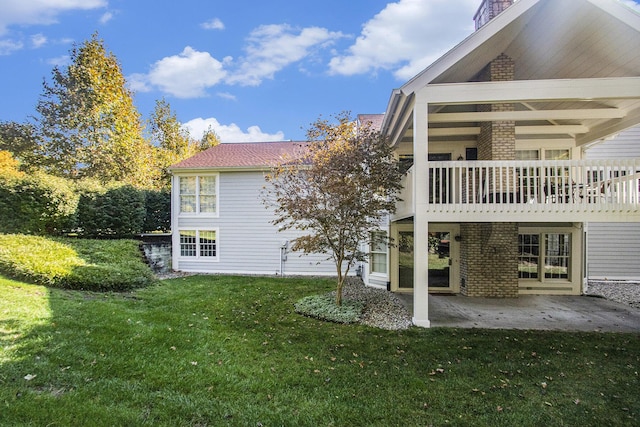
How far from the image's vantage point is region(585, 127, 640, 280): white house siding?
11945mm

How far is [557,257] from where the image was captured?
9.85 m

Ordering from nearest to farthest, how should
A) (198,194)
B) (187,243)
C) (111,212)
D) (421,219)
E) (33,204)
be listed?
1. (421,219)
2. (33,204)
3. (111,212)
4. (198,194)
5. (187,243)

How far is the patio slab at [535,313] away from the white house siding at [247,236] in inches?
216

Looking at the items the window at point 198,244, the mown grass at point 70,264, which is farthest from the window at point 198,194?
the mown grass at point 70,264

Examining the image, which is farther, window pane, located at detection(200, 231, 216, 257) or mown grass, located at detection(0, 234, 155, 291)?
window pane, located at detection(200, 231, 216, 257)

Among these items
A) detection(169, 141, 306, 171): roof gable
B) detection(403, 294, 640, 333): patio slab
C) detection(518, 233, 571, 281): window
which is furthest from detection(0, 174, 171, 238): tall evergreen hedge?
detection(518, 233, 571, 281): window

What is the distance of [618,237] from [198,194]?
16843 millimetres

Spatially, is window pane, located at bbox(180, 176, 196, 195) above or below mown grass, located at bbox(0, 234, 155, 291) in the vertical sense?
above

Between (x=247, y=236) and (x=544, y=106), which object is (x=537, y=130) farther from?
(x=247, y=236)

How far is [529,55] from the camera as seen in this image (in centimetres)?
822

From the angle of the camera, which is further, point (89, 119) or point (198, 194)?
point (89, 119)

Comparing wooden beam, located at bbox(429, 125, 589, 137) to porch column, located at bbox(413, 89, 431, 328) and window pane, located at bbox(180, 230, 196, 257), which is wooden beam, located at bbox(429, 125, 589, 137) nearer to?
porch column, located at bbox(413, 89, 431, 328)

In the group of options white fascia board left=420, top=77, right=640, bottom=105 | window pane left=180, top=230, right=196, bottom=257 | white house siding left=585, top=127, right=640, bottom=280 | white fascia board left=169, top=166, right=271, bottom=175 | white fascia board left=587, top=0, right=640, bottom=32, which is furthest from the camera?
window pane left=180, top=230, right=196, bottom=257

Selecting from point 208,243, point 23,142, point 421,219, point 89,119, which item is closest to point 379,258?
point 421,219
